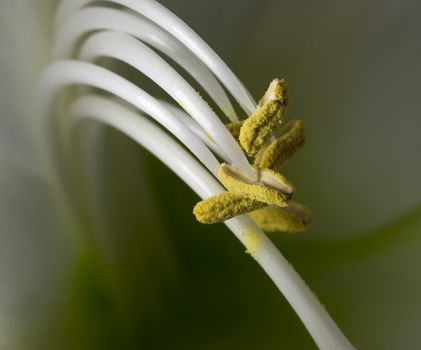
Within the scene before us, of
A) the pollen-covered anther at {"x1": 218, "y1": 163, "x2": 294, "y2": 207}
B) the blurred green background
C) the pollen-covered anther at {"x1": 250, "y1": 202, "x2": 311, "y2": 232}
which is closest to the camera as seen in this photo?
the pollen-covered anther at {"x1": 218, "y1": 163, "x2": 294, "y2": 207}

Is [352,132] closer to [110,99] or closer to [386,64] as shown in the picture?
[386,64]

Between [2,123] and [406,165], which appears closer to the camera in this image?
[2,123]

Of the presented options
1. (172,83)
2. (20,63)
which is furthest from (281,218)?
(20,63)

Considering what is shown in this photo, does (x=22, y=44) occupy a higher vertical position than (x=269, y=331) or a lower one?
higher

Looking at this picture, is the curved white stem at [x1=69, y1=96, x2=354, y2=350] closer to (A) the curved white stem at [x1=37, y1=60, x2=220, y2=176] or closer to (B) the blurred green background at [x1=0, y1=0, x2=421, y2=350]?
(A) the curved white stem at [x1=37, y1=60, x2=220, y2=176]

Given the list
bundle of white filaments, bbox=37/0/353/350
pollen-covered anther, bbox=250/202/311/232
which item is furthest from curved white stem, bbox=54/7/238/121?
pollen-covered anther, bbox=250/202/311/232

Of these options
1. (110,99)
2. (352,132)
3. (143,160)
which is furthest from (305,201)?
(110,99)

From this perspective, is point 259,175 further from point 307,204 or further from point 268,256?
point 307,204
